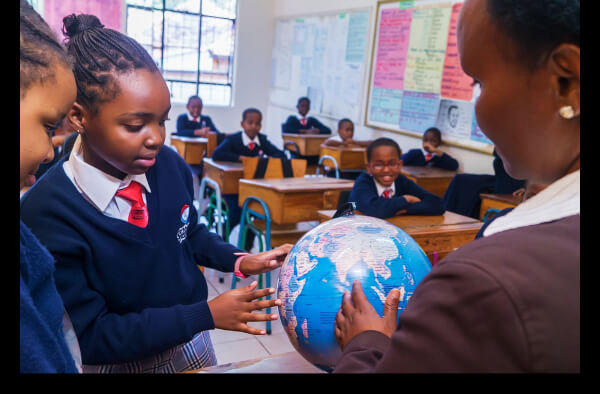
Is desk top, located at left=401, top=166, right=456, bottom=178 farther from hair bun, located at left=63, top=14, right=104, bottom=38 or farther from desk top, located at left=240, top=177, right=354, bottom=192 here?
hair bun, located at left=63, top=14, right=104, bottom=38

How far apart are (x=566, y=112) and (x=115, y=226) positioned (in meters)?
0.99

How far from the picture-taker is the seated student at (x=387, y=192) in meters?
3.20

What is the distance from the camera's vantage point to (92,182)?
1.22 meters

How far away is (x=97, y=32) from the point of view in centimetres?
125

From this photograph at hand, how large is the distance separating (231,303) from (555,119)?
0.86 metres

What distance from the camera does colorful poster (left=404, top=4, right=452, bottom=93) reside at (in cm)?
625

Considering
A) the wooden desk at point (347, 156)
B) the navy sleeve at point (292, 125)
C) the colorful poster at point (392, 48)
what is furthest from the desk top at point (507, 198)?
the navy sleeve at point (292, 125)

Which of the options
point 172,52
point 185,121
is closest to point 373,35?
point 185,121

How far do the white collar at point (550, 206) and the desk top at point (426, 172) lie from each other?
4596 mm

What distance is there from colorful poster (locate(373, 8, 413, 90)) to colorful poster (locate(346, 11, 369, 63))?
1.31 ft

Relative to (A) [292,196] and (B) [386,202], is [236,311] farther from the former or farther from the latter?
(A) [292,196]

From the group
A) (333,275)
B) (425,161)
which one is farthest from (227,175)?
(333,275)

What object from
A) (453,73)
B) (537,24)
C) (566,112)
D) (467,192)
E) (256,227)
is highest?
(453,73)
